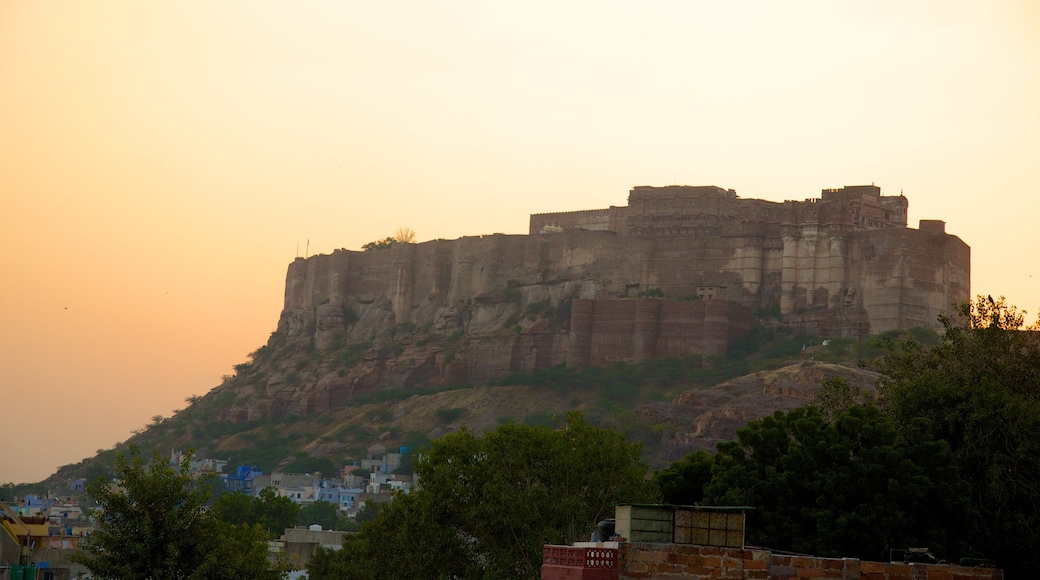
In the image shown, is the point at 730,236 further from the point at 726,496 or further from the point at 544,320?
the point at 726,496

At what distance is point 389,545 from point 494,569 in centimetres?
534

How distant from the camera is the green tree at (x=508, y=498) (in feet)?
123

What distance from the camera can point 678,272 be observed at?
98.9 metres

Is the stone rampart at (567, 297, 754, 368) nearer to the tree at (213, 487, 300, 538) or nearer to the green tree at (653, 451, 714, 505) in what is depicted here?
the tree at (213, 487, 300, 538)

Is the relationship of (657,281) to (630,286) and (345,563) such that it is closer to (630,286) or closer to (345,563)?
(630,286)

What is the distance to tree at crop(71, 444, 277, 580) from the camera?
2800 centimetres

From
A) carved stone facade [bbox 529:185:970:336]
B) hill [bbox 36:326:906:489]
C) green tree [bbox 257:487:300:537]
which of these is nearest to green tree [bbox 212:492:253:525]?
green tree [bbox 257:487:300:537]

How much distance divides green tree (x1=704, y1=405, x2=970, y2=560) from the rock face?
188ft

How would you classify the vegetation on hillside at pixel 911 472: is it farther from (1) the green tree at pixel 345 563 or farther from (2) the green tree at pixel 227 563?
(1) the green tree at pixel 345 563

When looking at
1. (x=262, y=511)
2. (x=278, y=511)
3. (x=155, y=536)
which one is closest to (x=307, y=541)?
(x=262, y=511)

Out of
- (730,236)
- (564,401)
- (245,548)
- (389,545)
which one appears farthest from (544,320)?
(245,548)

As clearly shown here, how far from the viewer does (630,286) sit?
330 feet

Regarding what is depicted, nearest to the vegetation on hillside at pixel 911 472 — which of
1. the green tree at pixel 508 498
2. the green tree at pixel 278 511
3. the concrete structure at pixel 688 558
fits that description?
the green tree at pixel 508 498

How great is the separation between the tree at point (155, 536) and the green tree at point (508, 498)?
9.52m
